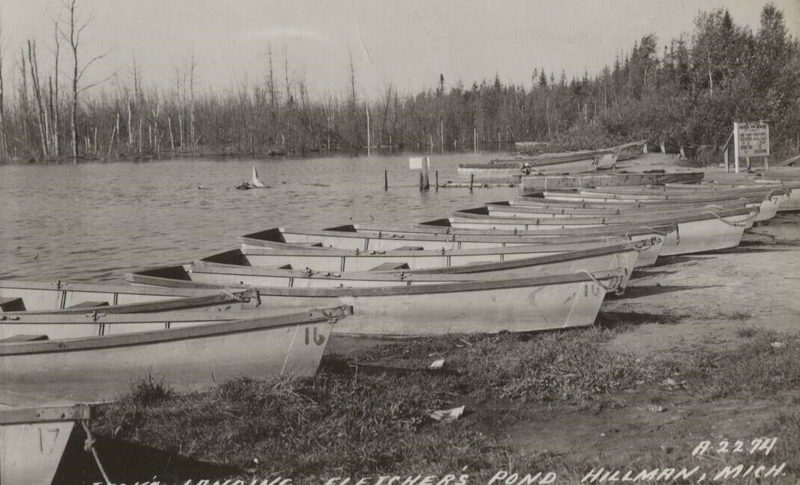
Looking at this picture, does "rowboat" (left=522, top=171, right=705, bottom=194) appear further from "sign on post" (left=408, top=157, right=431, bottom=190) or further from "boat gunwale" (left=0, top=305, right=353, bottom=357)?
"boat gunwale" (left=0, top=305, right=353, bottom=357)

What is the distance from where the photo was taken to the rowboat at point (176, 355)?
254 inches

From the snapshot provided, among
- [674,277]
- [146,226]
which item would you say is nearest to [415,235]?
[674,277]

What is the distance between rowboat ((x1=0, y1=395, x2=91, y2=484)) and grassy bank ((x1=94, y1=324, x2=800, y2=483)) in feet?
3.76

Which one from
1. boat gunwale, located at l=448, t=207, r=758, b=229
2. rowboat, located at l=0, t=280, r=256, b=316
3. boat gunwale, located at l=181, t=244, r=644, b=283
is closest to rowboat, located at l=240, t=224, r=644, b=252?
boat gunwale, located at l=181, t=244, r=644, b=283

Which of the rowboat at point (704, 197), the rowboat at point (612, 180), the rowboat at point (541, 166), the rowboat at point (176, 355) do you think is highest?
the rowboat at point (541, 166)

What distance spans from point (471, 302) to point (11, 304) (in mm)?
5724

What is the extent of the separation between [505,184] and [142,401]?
2988 centimetres

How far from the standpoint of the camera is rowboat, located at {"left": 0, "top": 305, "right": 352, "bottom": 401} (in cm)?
644

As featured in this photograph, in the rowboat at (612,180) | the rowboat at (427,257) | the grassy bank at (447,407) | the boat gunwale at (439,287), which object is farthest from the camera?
the rowboat at (612,180)

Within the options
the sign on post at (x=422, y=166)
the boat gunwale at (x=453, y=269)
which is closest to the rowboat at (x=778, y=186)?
the boat gunwale at (x=453, y=269)

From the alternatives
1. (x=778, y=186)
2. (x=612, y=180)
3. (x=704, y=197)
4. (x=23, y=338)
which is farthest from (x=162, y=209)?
(x=23, y=338)

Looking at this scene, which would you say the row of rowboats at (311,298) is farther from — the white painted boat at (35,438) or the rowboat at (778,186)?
the rowboat at (778,186)

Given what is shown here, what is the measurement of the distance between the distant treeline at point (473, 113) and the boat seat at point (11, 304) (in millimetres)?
24219

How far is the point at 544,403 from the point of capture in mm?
6145
